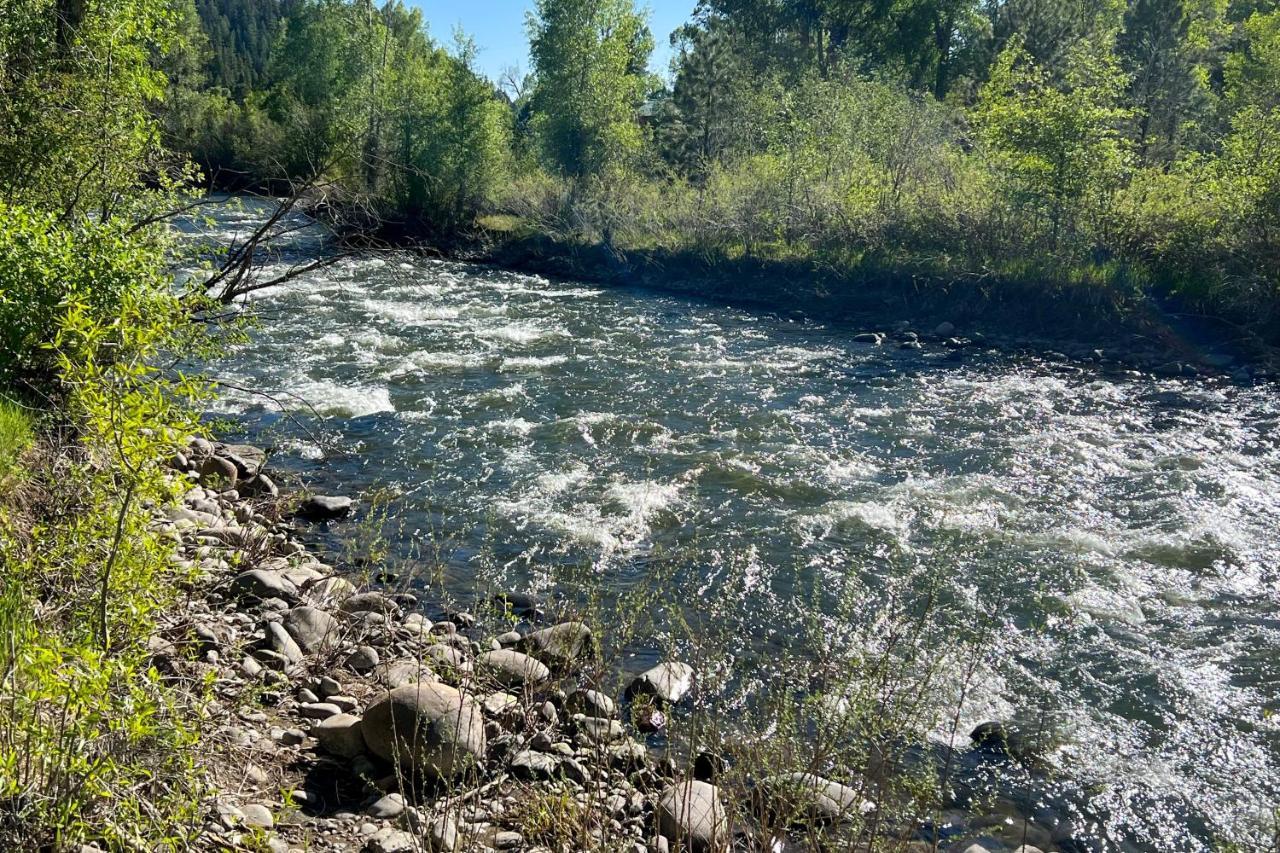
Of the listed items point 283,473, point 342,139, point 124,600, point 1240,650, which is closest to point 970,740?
point 1240,650

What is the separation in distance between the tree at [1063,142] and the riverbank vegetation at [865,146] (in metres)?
0.06

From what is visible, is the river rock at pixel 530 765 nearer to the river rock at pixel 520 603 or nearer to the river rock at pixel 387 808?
the river rock at pixel 387 808

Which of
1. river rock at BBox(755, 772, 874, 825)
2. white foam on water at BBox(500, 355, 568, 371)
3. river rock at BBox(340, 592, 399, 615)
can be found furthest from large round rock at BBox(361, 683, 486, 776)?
white foam on water at BBox(500, 355, 568, 371)

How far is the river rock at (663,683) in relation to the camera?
6602 millimetres

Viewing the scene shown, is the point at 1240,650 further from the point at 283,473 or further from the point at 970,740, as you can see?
the point at 283,473

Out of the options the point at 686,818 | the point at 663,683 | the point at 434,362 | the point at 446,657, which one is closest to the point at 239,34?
the point at 434,362

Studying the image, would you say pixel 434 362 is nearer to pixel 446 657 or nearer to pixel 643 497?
pixel 643 497

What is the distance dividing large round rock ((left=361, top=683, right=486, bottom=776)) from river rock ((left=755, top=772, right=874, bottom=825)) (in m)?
1.85

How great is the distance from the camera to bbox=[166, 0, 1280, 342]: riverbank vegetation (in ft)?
65.6

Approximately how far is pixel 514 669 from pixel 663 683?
118 cm

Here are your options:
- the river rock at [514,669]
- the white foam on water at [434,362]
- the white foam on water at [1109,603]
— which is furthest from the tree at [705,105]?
the river rock at [514,669]

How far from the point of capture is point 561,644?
6789 millimetres

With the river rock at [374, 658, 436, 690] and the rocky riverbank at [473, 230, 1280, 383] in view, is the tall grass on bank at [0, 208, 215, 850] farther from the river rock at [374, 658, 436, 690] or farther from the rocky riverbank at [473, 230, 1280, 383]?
the rocky riverbank at [473, 230, 1280, 383]

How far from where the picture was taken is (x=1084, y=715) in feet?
22.3
